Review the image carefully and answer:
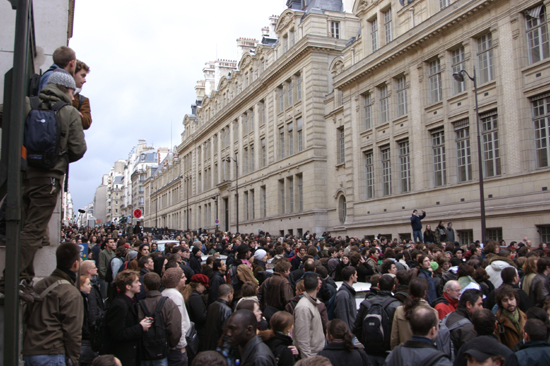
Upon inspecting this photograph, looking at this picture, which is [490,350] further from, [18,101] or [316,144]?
[316,144]

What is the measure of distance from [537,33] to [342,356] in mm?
20319

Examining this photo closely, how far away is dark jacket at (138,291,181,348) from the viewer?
17.9 ft

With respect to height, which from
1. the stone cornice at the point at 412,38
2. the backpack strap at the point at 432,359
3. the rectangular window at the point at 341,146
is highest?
the stone cornice at the point at 412,38

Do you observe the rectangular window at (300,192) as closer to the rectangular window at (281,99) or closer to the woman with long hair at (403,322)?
the rectangular window at (281,99)

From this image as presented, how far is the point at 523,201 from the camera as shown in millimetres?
20234

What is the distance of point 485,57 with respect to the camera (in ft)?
75.4

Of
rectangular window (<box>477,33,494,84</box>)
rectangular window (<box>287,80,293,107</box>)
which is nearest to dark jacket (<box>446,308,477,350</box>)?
rectangular window (<box>477,33,494,84</box>)

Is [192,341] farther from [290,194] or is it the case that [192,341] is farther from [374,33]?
[290,194]

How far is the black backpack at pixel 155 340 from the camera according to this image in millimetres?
5320

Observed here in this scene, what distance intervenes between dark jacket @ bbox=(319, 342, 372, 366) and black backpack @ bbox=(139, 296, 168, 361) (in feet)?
5.90

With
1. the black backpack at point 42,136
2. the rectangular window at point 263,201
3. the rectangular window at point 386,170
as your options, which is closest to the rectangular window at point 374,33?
the rectangular window at point 386,170

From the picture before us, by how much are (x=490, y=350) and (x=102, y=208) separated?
113 feet

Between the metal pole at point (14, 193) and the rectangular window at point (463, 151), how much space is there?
23.3m

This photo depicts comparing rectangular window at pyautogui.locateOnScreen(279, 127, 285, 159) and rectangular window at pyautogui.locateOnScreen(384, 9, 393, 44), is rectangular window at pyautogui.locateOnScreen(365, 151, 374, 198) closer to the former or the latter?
rectangular window at pyautogui.locateOnScreen(384, 9, 393, 44)
